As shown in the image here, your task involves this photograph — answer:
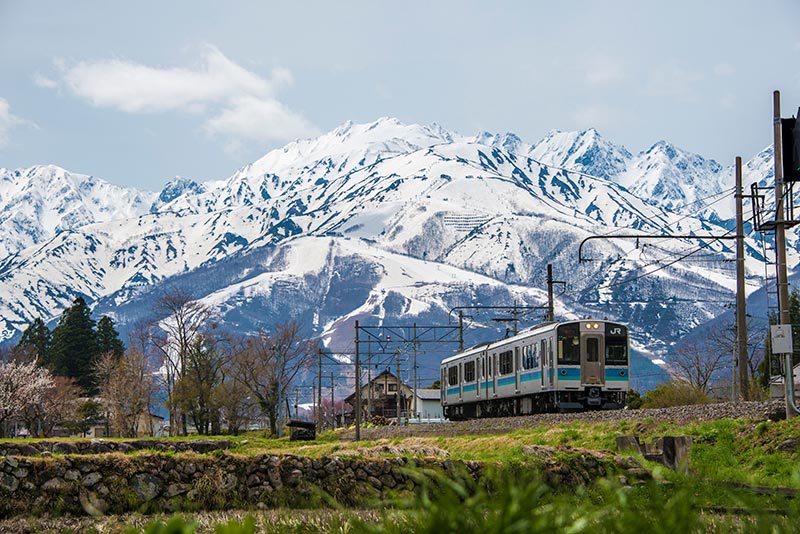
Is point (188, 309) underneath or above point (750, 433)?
above

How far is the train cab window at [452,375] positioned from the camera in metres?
45.9

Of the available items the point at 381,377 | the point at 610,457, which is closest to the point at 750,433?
the point at 610,457

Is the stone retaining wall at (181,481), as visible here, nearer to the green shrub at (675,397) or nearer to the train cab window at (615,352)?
the train cab window at (615,352)

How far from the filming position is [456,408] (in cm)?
4703

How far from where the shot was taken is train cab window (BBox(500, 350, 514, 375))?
122 ft

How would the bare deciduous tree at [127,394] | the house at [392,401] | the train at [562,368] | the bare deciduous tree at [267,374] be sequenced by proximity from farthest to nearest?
the house at [392,401], the bare deciduous tree at [267,374], the bare deciduous tree at [127,394], the train at [562,368]

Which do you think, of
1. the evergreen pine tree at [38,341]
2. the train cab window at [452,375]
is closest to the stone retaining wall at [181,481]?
the train cab window at [452,375]

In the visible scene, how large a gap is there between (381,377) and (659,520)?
138 m

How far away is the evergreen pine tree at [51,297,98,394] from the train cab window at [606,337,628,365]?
61132mm

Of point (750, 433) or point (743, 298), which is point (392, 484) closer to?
point (750, 433)

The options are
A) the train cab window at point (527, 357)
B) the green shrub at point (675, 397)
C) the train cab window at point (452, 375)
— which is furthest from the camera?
the green shrub at point (675, 397)

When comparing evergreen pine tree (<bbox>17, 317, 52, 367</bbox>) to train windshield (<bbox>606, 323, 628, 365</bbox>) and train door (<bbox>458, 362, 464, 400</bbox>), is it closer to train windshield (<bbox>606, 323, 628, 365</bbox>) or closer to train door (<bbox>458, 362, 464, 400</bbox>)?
train door (<bbox>458, 362, 464, 400</bbox>)

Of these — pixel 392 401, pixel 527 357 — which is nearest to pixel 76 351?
pixel 392 401

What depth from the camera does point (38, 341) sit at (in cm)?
9450
